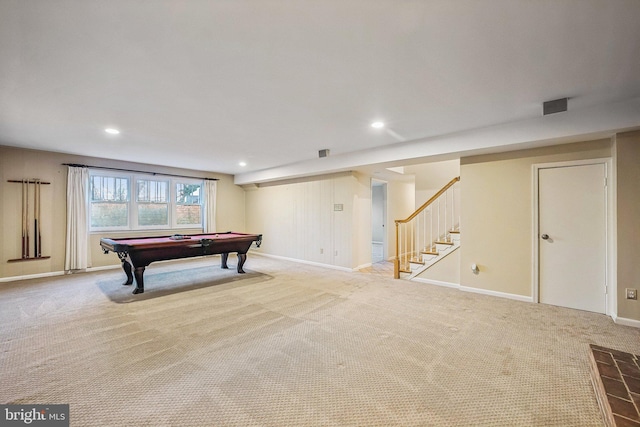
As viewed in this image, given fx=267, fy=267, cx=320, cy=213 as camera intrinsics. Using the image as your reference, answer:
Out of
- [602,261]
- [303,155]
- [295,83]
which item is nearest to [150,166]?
[303,155]

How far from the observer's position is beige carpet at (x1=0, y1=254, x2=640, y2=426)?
1.64m

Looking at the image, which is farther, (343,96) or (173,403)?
(343,96)

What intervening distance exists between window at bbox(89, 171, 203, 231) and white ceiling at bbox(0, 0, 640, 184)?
197cm

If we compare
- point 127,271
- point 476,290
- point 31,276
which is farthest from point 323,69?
point 31,276

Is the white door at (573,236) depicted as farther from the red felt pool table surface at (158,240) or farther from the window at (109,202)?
the window at (109,202)

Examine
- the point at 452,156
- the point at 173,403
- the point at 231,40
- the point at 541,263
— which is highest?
the point at 231,40

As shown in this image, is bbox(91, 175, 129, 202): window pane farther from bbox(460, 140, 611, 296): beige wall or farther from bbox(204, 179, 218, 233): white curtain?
bbox(460, 140, 611, 296): beige wall

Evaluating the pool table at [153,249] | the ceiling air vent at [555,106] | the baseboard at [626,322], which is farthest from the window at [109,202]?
the baseboard at [626,322]

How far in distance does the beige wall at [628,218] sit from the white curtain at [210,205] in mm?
7805

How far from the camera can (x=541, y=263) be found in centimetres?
365

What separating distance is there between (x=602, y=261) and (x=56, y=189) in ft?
29.4

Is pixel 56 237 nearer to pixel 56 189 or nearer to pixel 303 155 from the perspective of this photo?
pixel 56 189

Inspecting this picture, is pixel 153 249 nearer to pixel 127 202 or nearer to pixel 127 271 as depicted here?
pixel 127 271

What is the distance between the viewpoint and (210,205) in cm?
746
